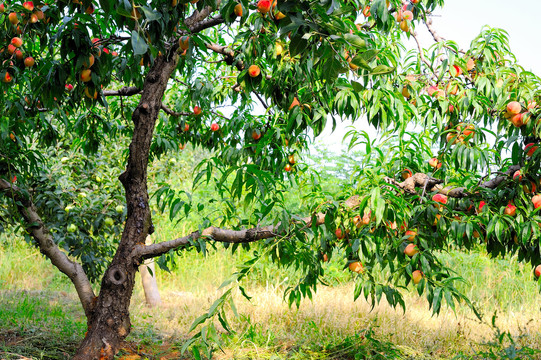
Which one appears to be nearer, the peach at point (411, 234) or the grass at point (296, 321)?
the peach at point (411, 234)

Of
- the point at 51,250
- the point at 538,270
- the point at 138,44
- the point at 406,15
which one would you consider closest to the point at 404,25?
the point at 406,15

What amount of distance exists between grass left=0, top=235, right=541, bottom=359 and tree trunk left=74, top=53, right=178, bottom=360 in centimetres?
17

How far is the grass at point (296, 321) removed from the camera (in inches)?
117

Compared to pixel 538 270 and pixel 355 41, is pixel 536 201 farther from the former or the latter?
pixel 355 41

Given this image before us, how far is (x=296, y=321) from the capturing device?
388cm

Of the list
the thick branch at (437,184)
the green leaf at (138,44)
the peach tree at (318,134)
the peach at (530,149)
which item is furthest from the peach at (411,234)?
the green leaf at (138,44)

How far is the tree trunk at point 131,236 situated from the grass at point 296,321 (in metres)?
0.17

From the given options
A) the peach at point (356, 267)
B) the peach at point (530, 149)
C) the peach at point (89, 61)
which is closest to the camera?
the peach at point (89, 61)

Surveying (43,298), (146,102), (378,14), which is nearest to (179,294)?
(43,298)

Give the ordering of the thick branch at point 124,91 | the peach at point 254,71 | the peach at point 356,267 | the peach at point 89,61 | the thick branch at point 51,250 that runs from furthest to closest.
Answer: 1. the thick branch at point 124,91
2. the thick branch at point 51,250
3. the peach at point 254,71
4. the peach at point 356,267
5. the peach at point 89,61

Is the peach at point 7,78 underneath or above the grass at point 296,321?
above

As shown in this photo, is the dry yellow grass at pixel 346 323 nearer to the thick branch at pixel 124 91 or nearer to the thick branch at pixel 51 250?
the thick branch at pixel 51 250

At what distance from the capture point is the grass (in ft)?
9.73

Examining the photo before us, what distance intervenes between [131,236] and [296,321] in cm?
→ 192
